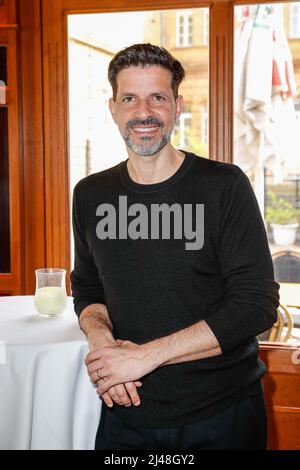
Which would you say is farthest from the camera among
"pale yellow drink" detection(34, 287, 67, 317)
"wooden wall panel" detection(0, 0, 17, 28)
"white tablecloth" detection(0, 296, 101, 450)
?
"wooden wall panel" detection(0, 0, 17, 28)

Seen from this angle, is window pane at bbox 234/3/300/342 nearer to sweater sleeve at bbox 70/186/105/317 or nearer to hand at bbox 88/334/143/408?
sweater sleeve at bbox 70/186/105/317

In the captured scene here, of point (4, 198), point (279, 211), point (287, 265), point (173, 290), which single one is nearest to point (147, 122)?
point (173, 290)

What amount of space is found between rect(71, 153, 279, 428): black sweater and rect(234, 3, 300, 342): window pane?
1.94m

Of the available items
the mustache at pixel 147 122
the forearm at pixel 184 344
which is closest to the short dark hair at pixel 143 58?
the mustache at pixel 147 122

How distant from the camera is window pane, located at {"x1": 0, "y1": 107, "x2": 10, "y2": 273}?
2822mm

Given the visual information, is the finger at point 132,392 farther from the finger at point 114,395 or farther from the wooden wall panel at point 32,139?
the wooden wall panel at point 32,139

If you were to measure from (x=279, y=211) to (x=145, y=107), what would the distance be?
3329 mm

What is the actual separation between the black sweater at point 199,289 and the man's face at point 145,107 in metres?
0.09

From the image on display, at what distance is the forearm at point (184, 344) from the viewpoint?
4.12 feet

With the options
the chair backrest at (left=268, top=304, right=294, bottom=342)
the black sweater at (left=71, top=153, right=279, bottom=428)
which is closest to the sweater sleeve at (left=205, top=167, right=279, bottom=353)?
the black sweater at (left=71, top=153, right=279, bottom=428)

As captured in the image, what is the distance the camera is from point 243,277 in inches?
50.2

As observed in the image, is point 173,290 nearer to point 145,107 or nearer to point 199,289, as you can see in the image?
point 199,289
